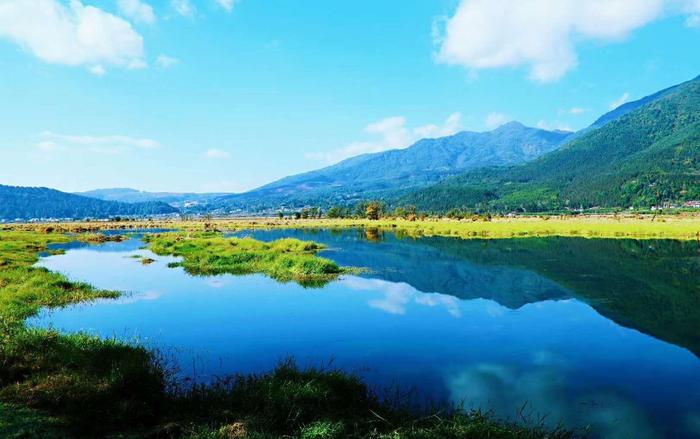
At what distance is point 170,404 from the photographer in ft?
38.0

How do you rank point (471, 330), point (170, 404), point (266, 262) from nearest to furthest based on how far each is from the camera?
point (170, 404) < point (471, 330) < point (266, 262)

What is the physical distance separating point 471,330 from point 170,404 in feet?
47.5

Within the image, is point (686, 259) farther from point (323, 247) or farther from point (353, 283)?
point (323, 247)

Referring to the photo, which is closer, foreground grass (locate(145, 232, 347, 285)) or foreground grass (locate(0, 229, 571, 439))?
foreground grass (locate(0, 229, 571, 439))

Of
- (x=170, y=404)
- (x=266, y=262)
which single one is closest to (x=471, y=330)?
(x=170, y=404)

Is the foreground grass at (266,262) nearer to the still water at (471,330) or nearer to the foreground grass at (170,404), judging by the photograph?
the still water at (471,330)

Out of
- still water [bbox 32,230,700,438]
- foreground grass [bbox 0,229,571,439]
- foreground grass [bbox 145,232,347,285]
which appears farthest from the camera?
foreground grass [bbox 145,232,347,285]

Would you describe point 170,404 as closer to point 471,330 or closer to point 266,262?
point 471,330

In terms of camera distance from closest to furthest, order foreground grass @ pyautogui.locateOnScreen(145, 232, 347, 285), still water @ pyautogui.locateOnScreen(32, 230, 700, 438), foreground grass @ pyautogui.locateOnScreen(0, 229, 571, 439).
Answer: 1. foreground grass @ pyautogui.locateOnScreen(0, 229, 571, 439)
2. still water @ pyautogui.locateOnScreen(32, 230, 700, 438)
3. foreground grass @ pyautogui.locateOnScreen(145, 232, 347, 285)

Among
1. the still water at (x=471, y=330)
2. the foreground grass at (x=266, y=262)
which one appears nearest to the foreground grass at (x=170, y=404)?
the still water at (x=471, y=330)

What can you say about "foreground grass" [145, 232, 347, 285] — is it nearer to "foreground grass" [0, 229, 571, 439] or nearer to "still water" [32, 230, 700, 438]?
"still water" [32, 230, 700, 438]

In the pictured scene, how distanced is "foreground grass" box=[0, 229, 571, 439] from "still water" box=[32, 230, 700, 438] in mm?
2077

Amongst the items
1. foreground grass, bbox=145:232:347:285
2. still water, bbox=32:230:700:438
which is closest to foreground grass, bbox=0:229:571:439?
still water, bbox=32:230:700:438

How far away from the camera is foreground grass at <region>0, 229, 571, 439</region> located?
31.8ft
